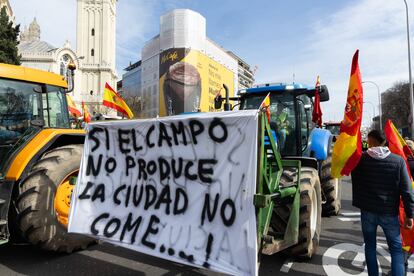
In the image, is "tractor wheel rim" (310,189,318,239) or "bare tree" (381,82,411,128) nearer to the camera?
"tractor wheel rim" (310,189,318,239)

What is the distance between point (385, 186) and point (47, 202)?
405 cm

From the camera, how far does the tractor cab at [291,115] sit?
20.1 ft

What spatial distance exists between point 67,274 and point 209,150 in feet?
7.98

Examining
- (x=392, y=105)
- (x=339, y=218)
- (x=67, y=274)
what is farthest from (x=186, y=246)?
(x=392, y=105)

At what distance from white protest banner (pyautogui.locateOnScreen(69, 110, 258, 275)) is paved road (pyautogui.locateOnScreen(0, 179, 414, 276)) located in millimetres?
763

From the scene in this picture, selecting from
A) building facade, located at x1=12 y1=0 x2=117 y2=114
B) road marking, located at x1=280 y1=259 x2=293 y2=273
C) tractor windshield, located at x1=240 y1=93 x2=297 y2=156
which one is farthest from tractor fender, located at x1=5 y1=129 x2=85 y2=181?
building facade, located at x1=12 y1=0 x2=117 y2=114

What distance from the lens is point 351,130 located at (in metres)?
3.81

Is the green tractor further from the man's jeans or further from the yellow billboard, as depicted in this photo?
the yellow billboard

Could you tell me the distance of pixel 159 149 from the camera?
12.2 ft

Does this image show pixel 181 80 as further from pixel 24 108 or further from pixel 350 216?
pixel 24 108

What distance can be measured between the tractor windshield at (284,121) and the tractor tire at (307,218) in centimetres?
117

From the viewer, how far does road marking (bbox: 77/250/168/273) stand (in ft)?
14.7

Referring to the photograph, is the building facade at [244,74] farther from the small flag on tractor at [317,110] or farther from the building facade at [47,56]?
the small flag on tractor at [317,110]

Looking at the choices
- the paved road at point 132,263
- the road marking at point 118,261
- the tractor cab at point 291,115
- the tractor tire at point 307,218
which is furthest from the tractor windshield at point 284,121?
A: the road marking at point 118,261
